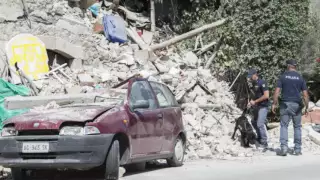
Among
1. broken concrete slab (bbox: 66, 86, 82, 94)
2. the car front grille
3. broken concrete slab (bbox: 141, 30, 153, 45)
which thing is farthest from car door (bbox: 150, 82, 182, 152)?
broken concrete slab (bbox: 141, 30, 153, 45)

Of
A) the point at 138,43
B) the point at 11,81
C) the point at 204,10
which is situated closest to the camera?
the point at 11,81

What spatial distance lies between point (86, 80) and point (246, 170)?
5.95m

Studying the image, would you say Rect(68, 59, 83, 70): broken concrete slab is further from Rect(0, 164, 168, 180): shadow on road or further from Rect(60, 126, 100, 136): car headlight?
Rect(60, 126, 100, 136): car headlight

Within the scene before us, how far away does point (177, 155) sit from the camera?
9750mm

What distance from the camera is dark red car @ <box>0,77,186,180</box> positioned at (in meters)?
7.19

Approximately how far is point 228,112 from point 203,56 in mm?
4073

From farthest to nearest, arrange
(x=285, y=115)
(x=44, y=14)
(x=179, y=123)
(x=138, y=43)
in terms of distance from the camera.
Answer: (x=138, y=43), (x=44, y=14), (x=285, y=115), (x=179, y=123)

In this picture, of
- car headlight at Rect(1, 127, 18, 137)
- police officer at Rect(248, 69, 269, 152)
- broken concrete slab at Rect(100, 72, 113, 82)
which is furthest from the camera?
broken concrete slab at Rect(100, 72, 113, 82)

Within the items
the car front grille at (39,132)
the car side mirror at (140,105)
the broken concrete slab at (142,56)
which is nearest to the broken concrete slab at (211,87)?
the broken concrete slab at (142,56)

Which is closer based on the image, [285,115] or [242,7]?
[285,115]

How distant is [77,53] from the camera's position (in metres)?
15.1

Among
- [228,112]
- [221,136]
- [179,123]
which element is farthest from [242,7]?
[179,123]

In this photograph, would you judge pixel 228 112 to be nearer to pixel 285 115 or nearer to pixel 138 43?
pixel 285 115

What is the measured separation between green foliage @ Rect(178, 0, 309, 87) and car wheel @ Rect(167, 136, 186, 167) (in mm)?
6173
